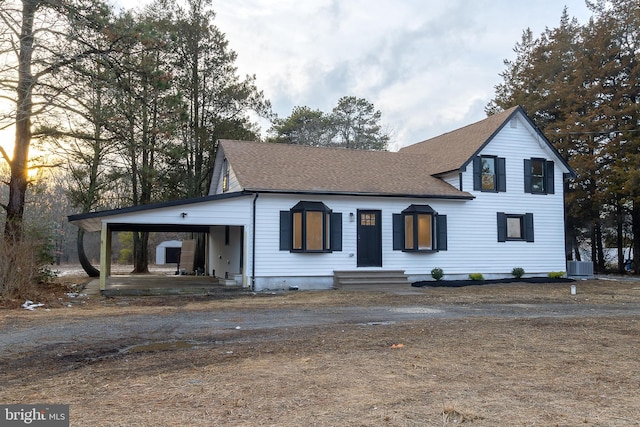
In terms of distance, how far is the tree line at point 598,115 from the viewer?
83.8ft

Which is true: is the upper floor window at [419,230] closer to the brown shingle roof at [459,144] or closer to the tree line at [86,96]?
the brown shingle roof at [459,144]

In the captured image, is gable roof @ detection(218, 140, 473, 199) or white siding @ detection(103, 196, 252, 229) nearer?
white siding @ detection(103, 196, 252, 229)

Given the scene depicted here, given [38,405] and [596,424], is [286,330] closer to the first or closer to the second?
[38,405]

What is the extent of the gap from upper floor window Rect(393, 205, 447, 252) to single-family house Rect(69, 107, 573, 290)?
0.04m

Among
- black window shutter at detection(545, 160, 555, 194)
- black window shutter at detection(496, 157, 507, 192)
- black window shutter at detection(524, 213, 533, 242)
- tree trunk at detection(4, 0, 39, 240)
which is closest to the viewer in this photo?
tree trunk at detection(4, 0, 39, 240)

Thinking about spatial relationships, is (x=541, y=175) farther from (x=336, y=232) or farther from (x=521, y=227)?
(x=336, y=232)

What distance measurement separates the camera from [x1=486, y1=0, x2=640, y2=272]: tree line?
25.5 meters

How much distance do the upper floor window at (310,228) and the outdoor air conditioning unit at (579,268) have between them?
11139 mm

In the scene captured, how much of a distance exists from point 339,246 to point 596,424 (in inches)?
552

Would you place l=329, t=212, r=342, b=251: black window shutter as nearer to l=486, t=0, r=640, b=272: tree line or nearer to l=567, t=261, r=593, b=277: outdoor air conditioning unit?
l=567, t=261, r=593, b=277: outdoor air conditioning unit

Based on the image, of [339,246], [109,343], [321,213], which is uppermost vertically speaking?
[321,213]

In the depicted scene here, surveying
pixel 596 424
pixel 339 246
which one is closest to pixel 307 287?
pixel 339 246

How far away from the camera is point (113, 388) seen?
205 inches

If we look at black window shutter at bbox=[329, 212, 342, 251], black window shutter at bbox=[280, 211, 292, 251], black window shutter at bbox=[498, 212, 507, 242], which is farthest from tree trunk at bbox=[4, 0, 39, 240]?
black window shutter at bbox=[498, 212, 507, 242]
